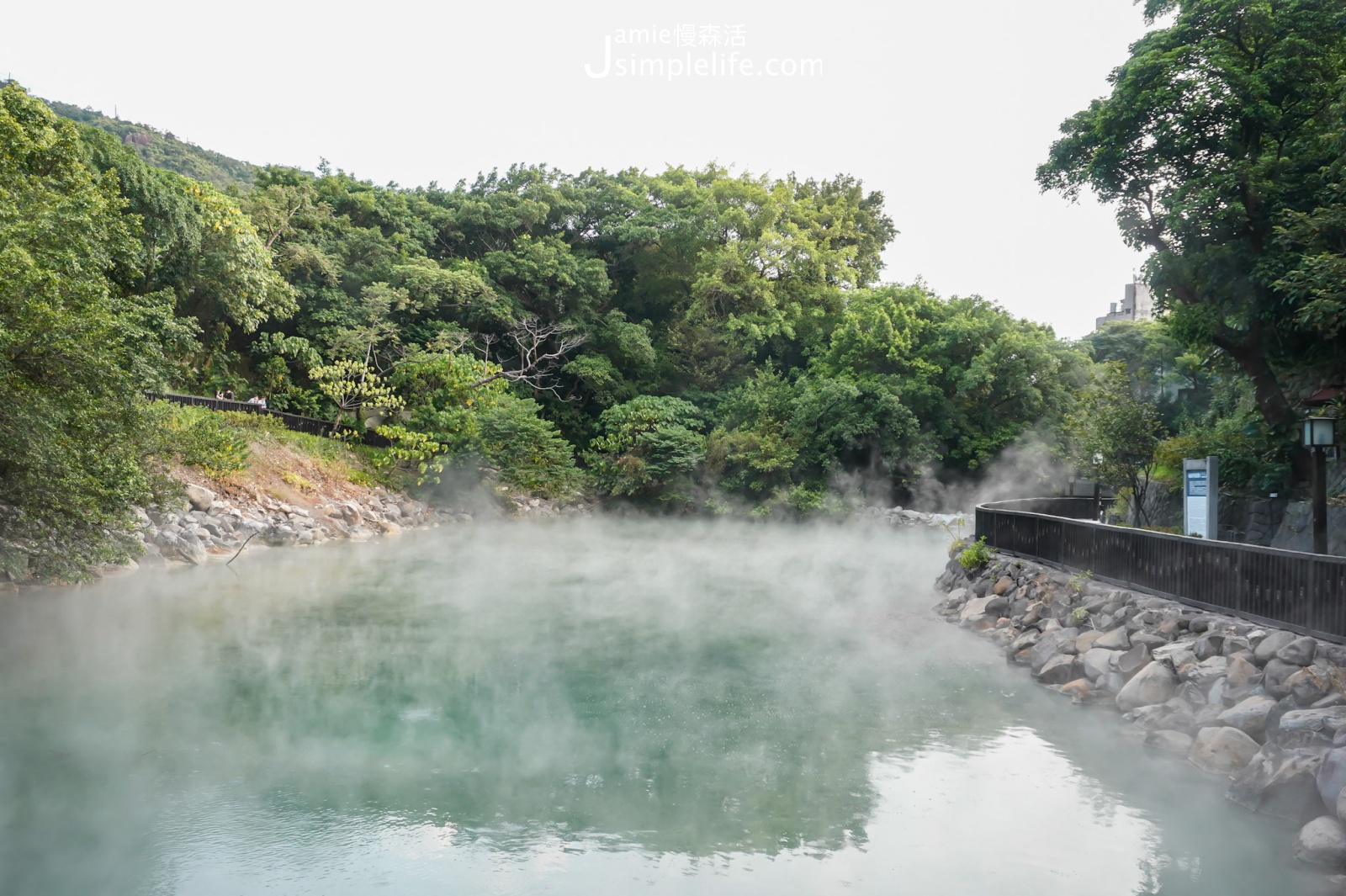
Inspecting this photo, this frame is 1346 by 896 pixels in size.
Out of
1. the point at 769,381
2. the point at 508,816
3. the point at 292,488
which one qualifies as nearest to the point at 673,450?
the point at 769,381

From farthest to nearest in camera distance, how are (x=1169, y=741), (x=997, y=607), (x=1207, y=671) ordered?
(x=997, y=607) < (x=1207, y=671) < (x=1169, y=741)

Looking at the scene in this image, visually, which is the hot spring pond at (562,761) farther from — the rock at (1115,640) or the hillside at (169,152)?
the hillside at (169,152)

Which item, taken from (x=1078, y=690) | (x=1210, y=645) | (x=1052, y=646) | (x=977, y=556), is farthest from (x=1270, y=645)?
(x=977, y=556)

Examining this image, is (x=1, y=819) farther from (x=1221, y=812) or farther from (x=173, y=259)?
(x=173, y=259)

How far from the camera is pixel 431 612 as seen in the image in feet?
43.6

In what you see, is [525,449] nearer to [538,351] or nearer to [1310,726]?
[538,351]

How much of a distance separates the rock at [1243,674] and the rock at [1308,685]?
1.16ft

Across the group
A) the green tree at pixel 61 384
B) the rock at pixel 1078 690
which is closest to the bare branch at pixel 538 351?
the green tree at pixel 61 384

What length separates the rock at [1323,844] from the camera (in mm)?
5301

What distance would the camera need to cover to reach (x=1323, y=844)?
5363 millimetres

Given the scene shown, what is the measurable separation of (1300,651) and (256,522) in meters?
18.8

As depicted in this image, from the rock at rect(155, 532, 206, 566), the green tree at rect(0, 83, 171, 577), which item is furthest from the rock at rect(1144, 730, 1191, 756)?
the rock at rect(155, 532, 206, 566)

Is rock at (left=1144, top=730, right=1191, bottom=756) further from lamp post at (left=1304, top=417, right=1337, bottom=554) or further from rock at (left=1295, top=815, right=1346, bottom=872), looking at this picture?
lamp post at (left=1304, top=417, right=1337, bottom=554)

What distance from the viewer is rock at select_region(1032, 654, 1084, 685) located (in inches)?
372
